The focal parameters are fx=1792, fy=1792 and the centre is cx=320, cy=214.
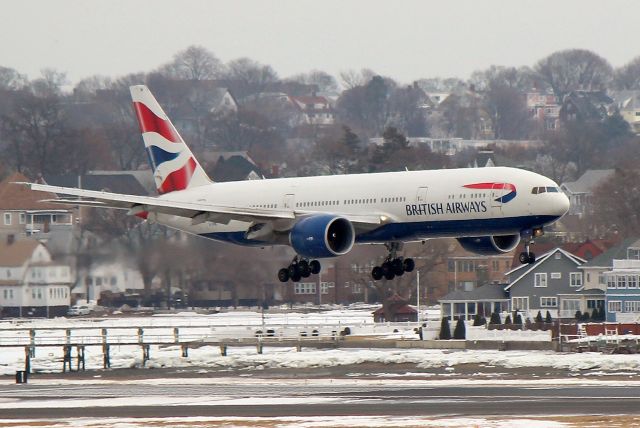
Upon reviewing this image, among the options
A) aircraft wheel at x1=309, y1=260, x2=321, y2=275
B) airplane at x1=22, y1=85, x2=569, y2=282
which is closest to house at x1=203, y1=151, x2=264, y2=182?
airplane at x1=22, y1=85, x2=569, y2=282

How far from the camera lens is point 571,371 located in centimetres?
9906

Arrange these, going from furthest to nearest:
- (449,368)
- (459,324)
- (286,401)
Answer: (459,324) < (449,368) < (286,401)

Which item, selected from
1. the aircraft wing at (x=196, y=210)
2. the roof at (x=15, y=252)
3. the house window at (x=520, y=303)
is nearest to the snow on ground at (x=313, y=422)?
the aircraft wing at (x=196, y=210)

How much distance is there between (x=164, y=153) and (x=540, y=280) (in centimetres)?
6850

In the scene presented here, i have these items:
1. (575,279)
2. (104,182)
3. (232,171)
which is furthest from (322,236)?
(104,182)

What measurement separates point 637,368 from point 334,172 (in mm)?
87622

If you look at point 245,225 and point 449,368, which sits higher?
point 245,225

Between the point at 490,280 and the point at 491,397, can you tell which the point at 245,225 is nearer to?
the point at 491,397

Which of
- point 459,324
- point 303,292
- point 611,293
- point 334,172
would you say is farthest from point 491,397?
point 334,172

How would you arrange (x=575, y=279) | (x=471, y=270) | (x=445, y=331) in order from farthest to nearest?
(x=471, y=270), (x=575, y=279), (x=445, y=331)

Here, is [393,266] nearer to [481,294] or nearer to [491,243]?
[491,243]

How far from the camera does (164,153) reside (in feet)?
307

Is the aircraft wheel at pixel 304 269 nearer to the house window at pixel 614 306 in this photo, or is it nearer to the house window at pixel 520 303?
the house window at pixel 614 306

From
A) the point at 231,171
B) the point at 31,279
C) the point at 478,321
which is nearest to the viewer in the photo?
the point at 31,279
